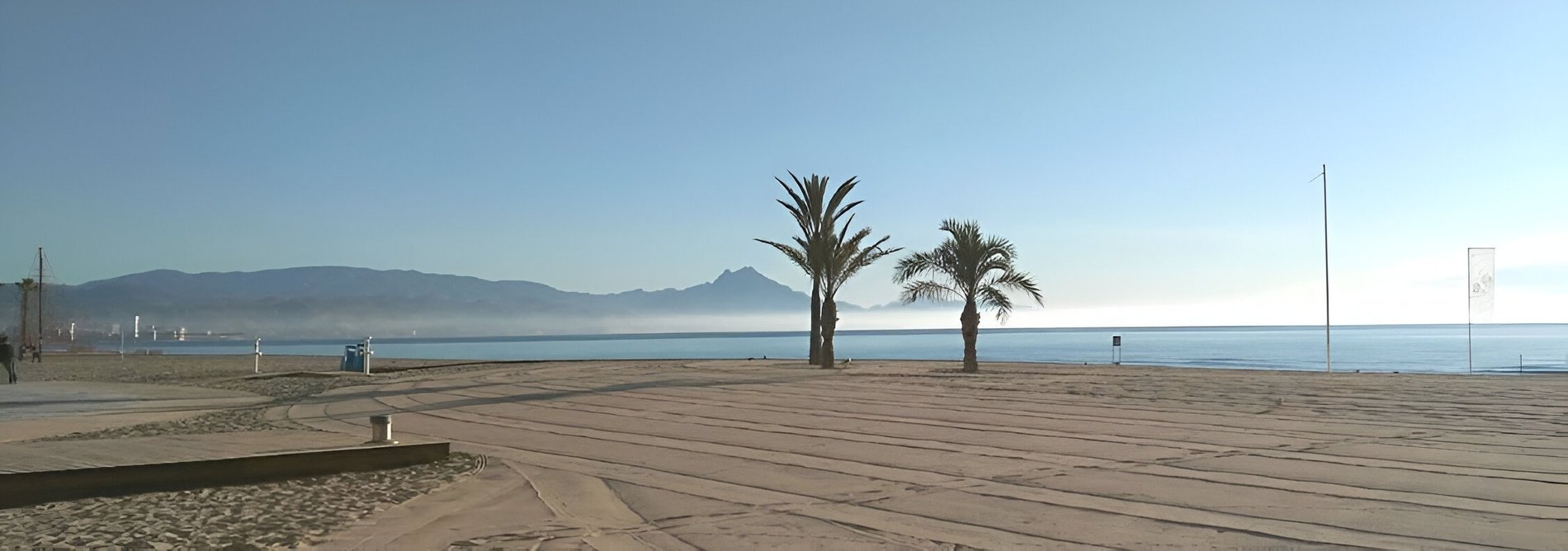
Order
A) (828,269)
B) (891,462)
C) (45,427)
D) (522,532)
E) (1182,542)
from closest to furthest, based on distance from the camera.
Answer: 1. (1182,542)
2. (522,532)
3. (891,462)
4. (45,427)
5. (828,269)

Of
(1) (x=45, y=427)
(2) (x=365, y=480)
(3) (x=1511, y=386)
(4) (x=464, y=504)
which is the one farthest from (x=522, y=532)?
(3) (x=1511, y=386)

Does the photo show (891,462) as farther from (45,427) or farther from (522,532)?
(45,427)

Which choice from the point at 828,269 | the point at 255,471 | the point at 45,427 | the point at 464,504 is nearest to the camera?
the point at 464,504

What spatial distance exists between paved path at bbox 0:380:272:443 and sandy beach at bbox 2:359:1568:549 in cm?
168

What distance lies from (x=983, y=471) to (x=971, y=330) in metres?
18.9

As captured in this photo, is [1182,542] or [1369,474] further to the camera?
[1369,474]

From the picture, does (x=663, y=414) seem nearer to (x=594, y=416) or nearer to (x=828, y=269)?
(x=594, y=416)

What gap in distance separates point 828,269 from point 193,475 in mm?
23133

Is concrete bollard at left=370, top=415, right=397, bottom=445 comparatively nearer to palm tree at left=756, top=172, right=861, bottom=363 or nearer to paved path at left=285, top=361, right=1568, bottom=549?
paved path at left=285, top=361, right=1568, bottom=549

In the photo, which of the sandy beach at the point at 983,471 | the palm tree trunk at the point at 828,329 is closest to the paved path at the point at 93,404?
the sandy beach at the point at 983,471

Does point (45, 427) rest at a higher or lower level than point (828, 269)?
lower

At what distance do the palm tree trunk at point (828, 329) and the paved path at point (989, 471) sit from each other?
12.1 metres

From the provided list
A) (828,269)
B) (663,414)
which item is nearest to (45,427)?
(663,414)

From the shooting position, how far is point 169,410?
13.1 m
